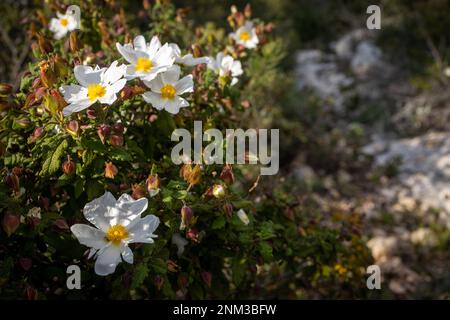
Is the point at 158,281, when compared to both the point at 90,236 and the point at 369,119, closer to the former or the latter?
the point at 90,236

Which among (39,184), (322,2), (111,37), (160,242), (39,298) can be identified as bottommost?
(39,298)

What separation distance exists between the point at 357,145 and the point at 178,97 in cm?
376

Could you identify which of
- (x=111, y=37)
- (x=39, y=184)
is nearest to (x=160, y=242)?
(x=39, y=184)

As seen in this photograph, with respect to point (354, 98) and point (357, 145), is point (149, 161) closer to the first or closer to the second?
point (357, 145)

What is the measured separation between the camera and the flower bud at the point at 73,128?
1.36 m

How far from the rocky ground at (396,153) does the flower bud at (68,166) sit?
1532 millimetres

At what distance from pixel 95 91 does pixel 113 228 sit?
40 cm

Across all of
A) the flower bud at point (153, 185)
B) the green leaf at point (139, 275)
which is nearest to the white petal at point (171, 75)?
the flower bud at point (153, 185)

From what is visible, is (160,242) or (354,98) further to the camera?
(354,98)

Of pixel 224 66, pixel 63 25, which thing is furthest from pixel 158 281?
pixel 63 25

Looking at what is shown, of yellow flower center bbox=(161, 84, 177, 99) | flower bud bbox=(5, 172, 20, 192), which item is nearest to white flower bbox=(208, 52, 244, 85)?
yellow flower center bbox=(161, 84, 177, 99)

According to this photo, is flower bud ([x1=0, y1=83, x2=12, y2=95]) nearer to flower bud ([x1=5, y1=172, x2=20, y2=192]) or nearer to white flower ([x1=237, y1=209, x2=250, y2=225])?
flower bud ([x1=5, y1=172, x2=20, y2=192])

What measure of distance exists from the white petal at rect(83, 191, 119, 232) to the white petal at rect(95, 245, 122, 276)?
6 cm

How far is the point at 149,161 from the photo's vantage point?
5.82 feet
